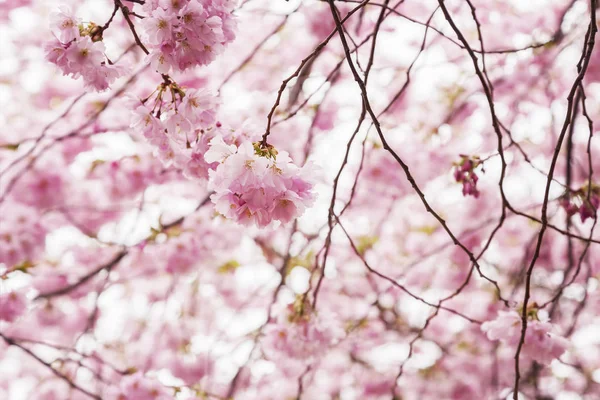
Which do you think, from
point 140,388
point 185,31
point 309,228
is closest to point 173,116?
point 185,31

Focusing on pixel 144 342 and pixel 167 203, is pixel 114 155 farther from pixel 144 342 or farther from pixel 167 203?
pixel 144 342

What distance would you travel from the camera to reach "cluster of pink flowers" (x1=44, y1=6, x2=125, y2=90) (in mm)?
1100

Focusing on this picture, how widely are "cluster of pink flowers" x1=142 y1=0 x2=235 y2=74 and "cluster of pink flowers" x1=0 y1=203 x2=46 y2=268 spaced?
160 cm

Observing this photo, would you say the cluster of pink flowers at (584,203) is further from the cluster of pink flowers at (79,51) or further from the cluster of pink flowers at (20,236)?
the cluster of pink flowers at (20,236)

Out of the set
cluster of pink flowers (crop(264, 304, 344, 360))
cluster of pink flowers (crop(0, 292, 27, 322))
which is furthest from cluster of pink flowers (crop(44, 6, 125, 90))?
cluster of pink flowers (crop(0, 292, 27, 322))

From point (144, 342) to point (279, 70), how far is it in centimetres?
181

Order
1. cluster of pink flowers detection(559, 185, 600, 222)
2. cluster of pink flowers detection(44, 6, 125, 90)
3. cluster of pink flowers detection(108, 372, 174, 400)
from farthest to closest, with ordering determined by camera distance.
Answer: cluster of pink flowers detection(108, 372, 174, 400), cluster of pink flowers detection(559, 185, 600, 222), cluster of pink flowers detection(44, 6, 125, 90)

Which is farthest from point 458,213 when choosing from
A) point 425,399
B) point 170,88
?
point 170,88

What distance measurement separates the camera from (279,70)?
11.9ft

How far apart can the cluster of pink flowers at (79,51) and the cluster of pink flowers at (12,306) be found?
4.06 feet

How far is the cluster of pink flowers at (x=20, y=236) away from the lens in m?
2.36

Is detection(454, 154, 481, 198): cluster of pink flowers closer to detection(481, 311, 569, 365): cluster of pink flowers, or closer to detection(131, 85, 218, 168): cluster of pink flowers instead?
detection(481, 311, 569, 365): cluster of pink flowers

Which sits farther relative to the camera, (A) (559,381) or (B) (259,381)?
(A) (559,381)

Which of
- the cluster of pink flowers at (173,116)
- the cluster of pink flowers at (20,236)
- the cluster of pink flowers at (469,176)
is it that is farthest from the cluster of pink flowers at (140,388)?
the cluster of pink flowers at (469,176)
